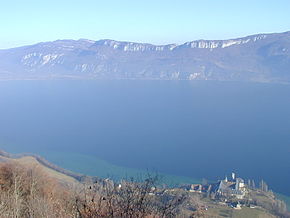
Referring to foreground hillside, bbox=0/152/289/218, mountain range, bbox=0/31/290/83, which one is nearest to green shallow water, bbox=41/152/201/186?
foreground hillside, bbox=0/152/289/218

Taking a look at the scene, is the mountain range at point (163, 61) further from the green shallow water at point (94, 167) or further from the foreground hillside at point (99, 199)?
the foreground hillside at point (99, 199)

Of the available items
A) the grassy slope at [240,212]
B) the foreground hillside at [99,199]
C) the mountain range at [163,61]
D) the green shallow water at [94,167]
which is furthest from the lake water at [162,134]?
the mountain range at [163,61]

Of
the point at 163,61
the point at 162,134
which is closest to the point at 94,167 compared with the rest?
the point at 162,134

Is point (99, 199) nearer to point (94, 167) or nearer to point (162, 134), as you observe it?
point (94, 167)

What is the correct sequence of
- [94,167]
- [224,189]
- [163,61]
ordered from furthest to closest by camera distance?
[163,61], [94,167], [224,189]

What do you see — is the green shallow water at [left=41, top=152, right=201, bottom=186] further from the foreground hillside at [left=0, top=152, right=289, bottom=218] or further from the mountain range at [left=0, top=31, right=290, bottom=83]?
the mountain range at [left=0, top=31, right=290, bottom=83]

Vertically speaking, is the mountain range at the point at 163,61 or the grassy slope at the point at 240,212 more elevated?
the mountain range at the point at 163,61
